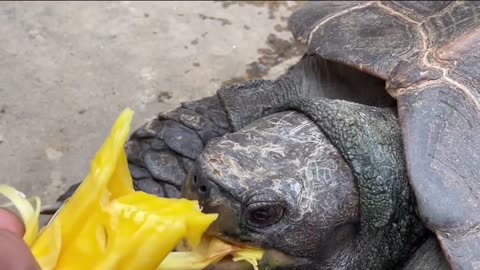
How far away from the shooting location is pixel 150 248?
6.23 feet

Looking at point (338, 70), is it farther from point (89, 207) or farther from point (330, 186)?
point (89, 207)

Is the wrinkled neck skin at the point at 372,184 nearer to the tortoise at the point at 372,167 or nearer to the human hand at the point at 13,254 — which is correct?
the tortoise at the point at 372,167

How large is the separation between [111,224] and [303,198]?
19.4 inches

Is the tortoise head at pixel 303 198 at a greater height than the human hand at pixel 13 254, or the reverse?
the human hand at pixel 13 254

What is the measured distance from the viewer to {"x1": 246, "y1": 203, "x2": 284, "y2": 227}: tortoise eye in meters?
2.02

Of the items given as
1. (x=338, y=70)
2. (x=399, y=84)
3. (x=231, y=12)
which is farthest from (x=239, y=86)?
(x=231, y=12)

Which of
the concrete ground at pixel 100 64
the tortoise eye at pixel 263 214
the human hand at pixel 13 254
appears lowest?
the concrete ground at pixel 100 64

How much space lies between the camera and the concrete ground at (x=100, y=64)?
2.98m

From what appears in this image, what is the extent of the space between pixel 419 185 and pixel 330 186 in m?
0.23

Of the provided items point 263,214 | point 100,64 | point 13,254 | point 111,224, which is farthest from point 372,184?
point 100,64

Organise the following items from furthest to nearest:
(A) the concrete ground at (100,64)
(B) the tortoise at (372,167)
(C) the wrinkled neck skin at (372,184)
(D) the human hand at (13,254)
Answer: (A) the concrete ground at (100,64) < (C) the wrinkled neck skin at (372,184) < (B) the tortoise at (372,167) < (D) the human hand at (13,254)

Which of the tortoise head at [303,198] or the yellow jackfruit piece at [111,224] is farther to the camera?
the tortoise head at [303,198]

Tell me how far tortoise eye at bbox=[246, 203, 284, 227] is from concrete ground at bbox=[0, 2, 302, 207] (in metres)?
0.99

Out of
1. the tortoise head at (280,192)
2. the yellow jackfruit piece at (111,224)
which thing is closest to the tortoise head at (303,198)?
the tortoise head at (280,192)
